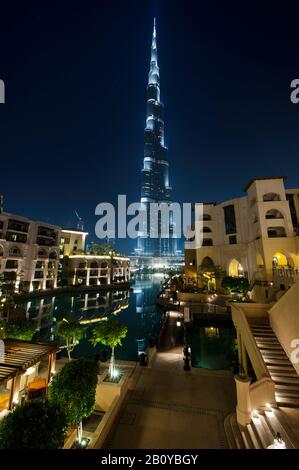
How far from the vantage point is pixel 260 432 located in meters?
6.73

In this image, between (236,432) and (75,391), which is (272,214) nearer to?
(236,432)

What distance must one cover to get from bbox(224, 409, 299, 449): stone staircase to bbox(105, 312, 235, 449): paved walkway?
0.38m

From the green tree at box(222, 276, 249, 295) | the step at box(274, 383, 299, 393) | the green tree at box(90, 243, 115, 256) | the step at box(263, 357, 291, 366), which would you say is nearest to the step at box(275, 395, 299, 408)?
the step at box(274, 383, 299, 393)

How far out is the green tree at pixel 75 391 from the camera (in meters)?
6.48

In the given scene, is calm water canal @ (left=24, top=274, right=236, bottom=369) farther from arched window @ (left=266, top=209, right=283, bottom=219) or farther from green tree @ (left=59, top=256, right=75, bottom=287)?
arched window @ (left=266, top=209, right=283, bottom=219)

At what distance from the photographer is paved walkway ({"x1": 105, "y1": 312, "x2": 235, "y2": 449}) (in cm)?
694

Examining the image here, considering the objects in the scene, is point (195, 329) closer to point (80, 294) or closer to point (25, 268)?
point (80, 294)

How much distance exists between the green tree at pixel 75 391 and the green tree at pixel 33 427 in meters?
1.25

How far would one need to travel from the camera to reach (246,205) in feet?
125

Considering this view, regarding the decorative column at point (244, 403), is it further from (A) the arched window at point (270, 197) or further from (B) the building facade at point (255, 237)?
(A) the arched window at point (270, 197)

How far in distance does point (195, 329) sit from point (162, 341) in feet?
30.3

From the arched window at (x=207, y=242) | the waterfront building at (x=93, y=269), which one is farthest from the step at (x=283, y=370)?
the waterfront building at (x=93, y=269)

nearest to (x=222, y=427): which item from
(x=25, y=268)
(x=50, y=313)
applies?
(x=50, y=313)
